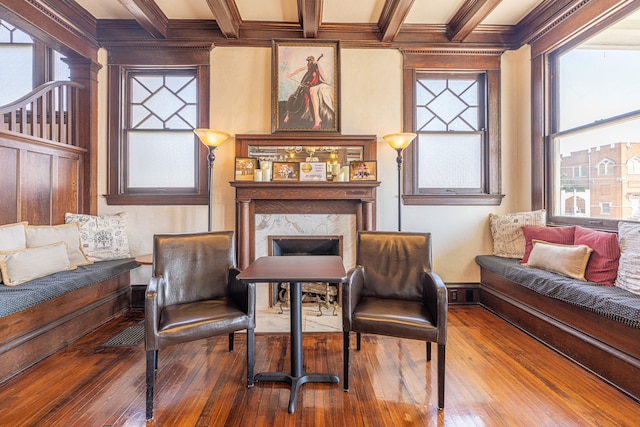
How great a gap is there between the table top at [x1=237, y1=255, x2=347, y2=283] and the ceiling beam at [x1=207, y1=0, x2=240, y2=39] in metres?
2.30

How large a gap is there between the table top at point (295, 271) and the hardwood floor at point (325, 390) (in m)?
0.74

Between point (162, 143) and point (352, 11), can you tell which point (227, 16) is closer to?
point (352, 11)

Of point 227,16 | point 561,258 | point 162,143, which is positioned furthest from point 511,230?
point 162,143

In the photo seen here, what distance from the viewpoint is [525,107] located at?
136 inches

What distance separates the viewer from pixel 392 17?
9.87 feet

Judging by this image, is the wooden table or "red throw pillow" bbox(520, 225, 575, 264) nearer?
the wooden table

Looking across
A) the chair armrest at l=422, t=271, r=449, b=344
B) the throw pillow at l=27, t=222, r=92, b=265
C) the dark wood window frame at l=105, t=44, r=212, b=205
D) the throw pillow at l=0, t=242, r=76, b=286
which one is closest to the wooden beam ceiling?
the dark wood window frame at l=105, t=44, r=212, b=205

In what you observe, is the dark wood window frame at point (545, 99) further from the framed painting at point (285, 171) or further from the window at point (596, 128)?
the framed painting at point (285, 171)

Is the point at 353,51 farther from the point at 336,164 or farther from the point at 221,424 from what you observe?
the point at 221,424

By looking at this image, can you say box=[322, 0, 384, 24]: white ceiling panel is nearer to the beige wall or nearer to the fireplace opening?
the beige wall

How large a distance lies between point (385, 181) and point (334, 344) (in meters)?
1.83

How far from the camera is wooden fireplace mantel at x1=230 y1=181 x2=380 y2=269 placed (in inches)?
126

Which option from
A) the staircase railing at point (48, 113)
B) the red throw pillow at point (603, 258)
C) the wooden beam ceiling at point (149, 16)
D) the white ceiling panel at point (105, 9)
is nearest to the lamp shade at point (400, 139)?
the red throw pillow at point (603, 258)

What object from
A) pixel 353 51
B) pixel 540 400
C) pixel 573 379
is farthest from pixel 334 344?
pixel 353 51
